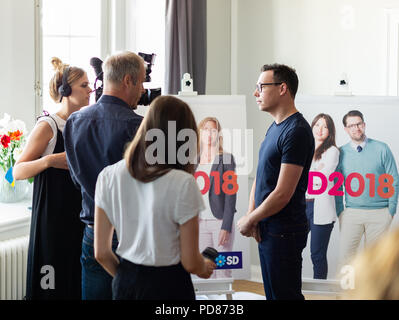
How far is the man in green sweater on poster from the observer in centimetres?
312

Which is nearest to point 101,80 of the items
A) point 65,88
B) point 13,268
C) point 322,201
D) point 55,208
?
point 65,88

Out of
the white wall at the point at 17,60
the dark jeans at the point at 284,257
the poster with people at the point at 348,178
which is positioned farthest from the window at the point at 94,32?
the dark jeans at the point at 284,257

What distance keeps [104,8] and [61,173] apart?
180 cm

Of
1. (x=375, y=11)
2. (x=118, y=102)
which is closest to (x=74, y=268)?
(x=118, y=102)

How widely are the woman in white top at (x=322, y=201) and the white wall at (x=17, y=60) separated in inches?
73.1

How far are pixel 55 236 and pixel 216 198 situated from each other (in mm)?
960

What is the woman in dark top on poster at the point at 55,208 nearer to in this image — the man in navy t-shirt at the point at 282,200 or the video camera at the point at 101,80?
the video camera at the point at 101,80

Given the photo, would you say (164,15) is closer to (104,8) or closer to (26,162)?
(104,8)

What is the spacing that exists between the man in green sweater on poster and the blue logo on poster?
25.0 inches

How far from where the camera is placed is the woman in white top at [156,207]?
154 cm

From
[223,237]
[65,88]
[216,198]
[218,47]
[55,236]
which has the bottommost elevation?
[223,237]

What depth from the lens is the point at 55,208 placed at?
253 centimetres

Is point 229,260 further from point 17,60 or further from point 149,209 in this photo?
point 17,60

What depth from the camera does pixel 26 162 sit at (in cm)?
245
